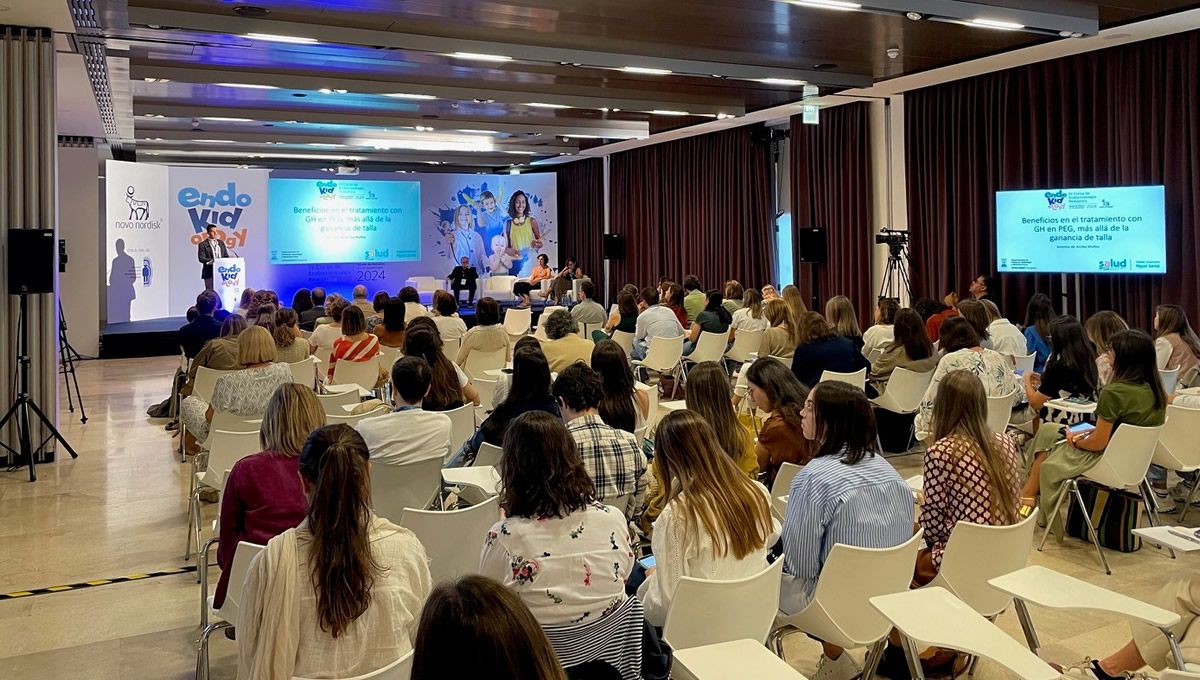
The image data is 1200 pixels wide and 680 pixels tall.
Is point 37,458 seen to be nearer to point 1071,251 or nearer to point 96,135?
point 96,135

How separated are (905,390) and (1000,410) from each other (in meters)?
0.99

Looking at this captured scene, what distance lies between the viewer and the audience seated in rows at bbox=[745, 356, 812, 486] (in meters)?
4.16

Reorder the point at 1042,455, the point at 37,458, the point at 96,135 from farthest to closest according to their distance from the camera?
the point at 96,135
the point at 37,458
the point at 1042,455

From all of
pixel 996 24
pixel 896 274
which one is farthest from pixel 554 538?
pixel 896 274

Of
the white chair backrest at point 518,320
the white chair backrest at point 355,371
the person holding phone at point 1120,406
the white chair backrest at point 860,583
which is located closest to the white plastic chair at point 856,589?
the white chair backrest at point 860,583

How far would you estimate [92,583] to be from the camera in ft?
15.4

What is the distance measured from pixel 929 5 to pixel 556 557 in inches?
216

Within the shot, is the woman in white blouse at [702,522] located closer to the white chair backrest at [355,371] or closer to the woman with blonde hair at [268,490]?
the woman with blonde hair at [268,490]

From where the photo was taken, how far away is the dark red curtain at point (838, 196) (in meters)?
12.1

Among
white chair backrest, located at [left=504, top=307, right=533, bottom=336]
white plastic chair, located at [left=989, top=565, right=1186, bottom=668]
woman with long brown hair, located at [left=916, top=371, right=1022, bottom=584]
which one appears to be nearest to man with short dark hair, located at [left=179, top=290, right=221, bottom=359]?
white chair backrest, located at [left=504, top=307, right=533, bottom=336]

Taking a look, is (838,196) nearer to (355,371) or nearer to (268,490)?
(355,371)

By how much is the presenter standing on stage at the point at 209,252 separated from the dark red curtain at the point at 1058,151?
10.7 meters

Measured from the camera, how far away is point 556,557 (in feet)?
8.13

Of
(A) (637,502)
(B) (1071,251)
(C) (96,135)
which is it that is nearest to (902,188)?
(B) (1071,251)
